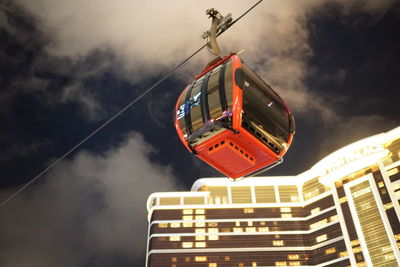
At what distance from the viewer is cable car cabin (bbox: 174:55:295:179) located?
25.2 feet

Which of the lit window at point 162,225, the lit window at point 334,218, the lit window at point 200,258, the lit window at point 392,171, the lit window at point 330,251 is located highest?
the lit window at point 392,171

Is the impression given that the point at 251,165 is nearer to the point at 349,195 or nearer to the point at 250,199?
the point at 349,195

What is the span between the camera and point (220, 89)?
26.1 ft

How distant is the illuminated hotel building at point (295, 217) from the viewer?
7731cm

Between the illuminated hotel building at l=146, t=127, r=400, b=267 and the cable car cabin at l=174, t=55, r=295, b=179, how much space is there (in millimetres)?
76375

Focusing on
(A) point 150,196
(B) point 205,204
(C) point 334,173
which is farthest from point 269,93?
(A) point 150,196

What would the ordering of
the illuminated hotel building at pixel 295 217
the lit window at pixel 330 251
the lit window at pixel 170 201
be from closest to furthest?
the illuminated hotel building at pixel 295 217 < the lit window at pixel 330 251 < the lit window at pixel 170 201

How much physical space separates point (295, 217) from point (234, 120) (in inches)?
3933

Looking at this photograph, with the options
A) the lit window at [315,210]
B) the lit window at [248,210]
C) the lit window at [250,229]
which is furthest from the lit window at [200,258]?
the lit window at [315,210]

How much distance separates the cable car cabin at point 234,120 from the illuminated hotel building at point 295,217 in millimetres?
76375

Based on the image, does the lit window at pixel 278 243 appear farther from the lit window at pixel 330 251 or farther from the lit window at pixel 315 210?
the lit window at pixel 315 210

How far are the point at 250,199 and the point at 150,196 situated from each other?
104ft

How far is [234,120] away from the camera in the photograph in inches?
293

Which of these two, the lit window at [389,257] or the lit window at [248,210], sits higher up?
the lit window at [248,210]
